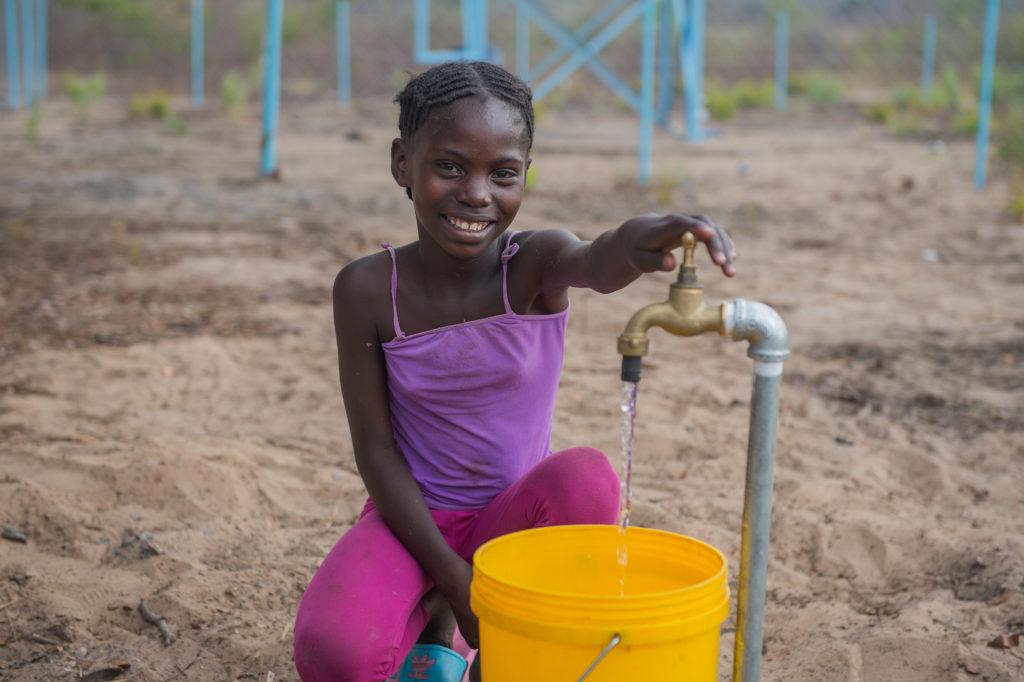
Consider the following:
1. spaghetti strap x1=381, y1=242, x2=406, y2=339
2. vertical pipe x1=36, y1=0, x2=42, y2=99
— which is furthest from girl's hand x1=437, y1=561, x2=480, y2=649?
vertical pipe x1=36, y1=0, x2=42, y2=99

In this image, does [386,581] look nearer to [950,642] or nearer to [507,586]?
[507,586]

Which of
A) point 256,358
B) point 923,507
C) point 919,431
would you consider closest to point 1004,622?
point 923,507

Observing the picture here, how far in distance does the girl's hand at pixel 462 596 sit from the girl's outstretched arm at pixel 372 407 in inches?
0.8

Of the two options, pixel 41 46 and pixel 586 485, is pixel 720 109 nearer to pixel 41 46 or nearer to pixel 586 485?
pixel 41 46

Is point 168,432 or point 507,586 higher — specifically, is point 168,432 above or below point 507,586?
below

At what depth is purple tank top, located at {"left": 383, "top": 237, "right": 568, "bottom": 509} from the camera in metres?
1.85

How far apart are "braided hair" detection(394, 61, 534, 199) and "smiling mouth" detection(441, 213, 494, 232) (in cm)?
16

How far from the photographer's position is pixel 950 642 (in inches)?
81.0

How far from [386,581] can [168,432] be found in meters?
1.63

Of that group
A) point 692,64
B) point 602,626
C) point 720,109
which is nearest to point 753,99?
point 720,109

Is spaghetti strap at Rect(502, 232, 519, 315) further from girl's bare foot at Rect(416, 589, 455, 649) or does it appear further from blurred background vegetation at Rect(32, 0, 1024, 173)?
blurred background vegetation at Rect(32, 0, 1024, 173)

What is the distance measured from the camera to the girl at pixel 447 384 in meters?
1.73

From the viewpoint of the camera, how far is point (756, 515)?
133cm

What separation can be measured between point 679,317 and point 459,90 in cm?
63
